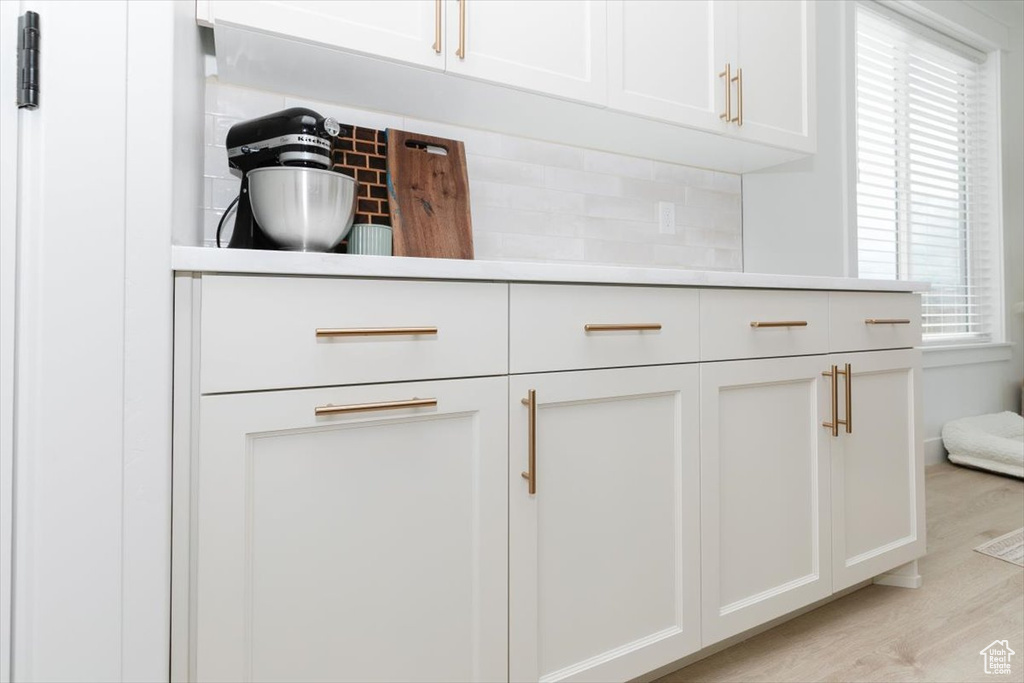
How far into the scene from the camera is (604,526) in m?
1.20

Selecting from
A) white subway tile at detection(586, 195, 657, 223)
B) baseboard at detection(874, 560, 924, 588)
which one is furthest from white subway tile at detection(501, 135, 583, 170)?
baseboard at detection(874, 560, 924, 588)

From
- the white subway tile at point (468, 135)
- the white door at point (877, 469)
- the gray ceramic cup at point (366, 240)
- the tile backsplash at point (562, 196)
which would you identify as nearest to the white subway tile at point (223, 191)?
the tile backsplash at point (562, 196)

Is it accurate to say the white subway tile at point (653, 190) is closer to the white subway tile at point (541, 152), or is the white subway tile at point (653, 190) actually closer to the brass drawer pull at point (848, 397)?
the white subway tile at point (541, 152)

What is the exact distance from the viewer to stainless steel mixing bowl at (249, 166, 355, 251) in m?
1.04

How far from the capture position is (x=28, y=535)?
2.44 ft

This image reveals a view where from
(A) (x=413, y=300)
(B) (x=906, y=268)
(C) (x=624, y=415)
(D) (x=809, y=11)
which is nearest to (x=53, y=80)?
(A) (x=413, y=300)

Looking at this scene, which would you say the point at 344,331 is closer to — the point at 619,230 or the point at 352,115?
the point at 352,115

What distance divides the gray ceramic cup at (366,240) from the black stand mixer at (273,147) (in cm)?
21

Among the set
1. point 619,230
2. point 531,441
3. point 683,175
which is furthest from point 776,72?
point 531,441

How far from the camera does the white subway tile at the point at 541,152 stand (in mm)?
1809

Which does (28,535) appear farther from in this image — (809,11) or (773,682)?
(809,11)

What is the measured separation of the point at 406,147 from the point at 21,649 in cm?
123

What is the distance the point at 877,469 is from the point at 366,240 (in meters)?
1.53

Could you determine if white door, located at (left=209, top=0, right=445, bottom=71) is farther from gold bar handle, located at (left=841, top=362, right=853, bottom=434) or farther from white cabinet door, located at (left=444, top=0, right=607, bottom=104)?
gold bar handle, located at (left=841, top=362, right=853, bottom=434)
